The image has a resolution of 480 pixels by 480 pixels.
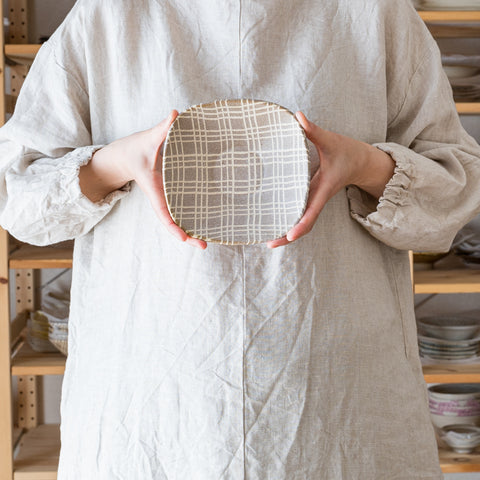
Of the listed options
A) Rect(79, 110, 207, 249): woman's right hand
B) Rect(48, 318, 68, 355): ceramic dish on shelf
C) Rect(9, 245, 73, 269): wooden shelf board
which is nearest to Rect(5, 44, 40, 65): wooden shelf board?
Rect(9, 245, 73, 269): wooden shelf board

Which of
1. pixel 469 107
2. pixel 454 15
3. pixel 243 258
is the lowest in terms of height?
pixel 243 258

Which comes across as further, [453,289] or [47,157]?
[453,289]

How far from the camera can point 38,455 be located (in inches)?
Answer: 73.6

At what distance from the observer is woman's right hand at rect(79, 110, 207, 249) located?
0.68m

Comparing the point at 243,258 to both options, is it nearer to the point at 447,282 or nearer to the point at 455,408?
the point at 447,282

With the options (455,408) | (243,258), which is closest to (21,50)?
(243,258)

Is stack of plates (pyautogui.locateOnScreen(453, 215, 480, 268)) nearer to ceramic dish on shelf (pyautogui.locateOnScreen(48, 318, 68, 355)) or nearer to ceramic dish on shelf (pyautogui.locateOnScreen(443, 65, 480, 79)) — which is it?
ceramic dish on shelf (pyautogui.locateOnScreen(443, 65, 480, 79))

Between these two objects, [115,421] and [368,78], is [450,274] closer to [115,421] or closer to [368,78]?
A: [368,78]

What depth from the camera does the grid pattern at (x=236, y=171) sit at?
27.5 inches

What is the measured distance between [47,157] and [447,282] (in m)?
1.25

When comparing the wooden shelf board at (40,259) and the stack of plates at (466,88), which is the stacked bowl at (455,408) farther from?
the wooden shelf board at (40,259)

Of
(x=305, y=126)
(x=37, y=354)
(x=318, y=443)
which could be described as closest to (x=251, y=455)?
(x=318, y=443)

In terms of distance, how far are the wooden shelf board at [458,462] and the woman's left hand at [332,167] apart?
1.28 metres

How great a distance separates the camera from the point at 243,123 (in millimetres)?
713
